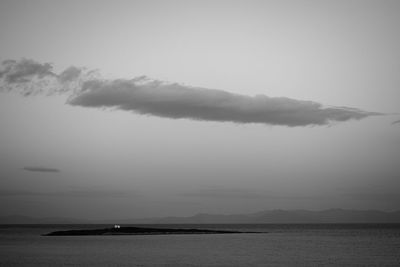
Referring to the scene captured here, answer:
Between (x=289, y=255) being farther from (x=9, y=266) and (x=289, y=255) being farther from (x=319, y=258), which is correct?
(x=9, y=266)

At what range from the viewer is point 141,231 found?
13988 centimetres

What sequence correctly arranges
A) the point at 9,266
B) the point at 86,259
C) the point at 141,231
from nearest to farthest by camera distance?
1. the point at 9,266
2. the point at 86,259
3. the point at 141,231

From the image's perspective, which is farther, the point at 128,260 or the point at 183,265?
the point at 128,260

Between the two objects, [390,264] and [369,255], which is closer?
[390,264]

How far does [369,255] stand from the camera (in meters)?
66.2

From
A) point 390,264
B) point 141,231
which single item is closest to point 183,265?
point 390,264

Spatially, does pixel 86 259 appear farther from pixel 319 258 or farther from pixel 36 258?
pixel 319 258

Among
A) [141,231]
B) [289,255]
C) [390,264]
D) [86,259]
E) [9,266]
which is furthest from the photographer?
[141,231]

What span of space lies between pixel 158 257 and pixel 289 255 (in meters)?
16.9

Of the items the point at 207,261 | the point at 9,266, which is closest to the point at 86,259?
the point at 9,266

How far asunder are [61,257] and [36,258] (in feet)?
9.88

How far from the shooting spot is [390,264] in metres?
55.3

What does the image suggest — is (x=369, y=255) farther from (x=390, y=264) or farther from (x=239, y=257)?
(x=239, y=257)

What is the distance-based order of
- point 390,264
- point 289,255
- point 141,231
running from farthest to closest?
point 141,231
point 289,255
point 390,264
